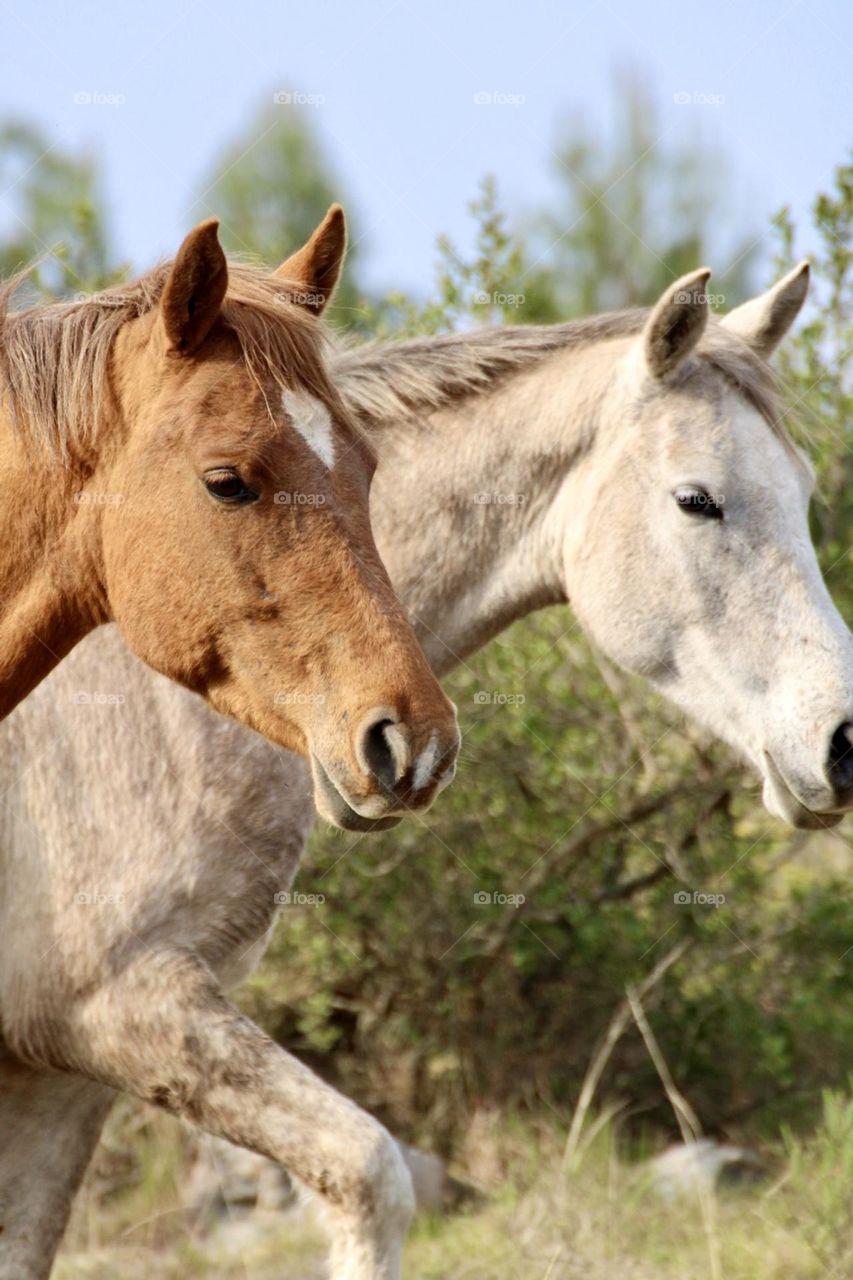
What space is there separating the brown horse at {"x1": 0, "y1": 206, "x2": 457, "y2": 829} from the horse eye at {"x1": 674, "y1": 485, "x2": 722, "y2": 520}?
4.21ft

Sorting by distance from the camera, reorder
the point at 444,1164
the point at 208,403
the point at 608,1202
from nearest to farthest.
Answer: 1. the point at 208,403
2. the point at 608,1202
3. the point at 444,1164

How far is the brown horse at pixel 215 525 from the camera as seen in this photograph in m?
2.56

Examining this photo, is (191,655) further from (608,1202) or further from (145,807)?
(608,1202)

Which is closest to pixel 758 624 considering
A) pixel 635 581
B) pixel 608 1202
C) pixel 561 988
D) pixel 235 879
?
pixel 635 581

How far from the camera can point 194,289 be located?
105 inches

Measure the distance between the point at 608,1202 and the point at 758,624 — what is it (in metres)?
2.25

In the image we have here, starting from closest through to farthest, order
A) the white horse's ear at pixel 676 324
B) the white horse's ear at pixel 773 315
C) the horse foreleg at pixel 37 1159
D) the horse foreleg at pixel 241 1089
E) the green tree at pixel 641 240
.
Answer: the horse foreleg at pixel 241 1089
the horse foreleg at pixel 37 1159
the white horse's ear at pixel 676 324
the white horse's ear at pixel 773 315
the green tree at pixel 641 240

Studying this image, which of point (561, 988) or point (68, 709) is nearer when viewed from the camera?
point (68, 709)

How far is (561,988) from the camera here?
21.0ft

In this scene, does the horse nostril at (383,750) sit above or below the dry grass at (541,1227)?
above
